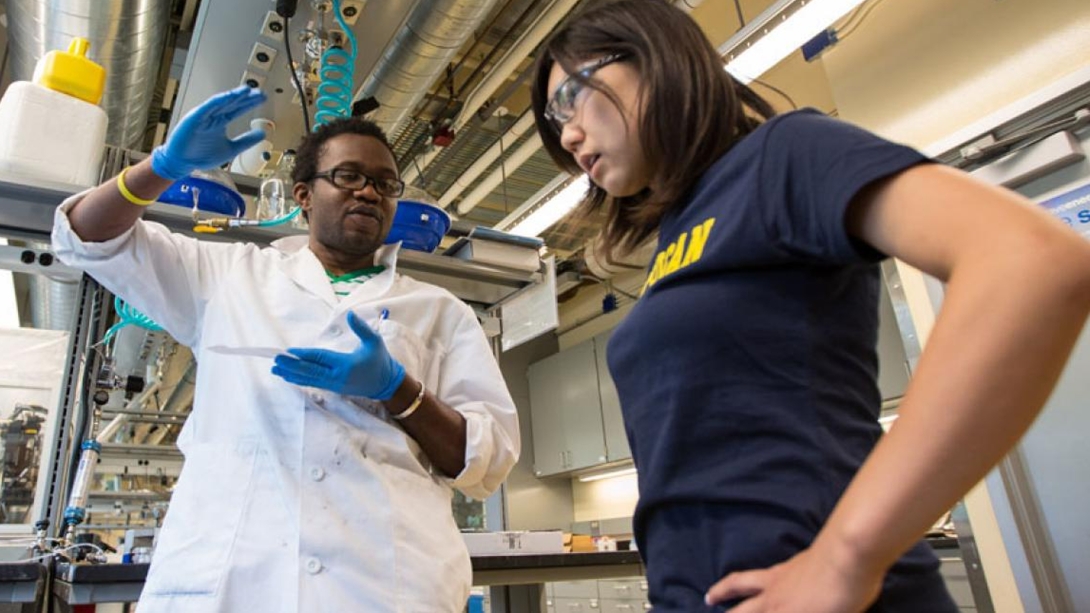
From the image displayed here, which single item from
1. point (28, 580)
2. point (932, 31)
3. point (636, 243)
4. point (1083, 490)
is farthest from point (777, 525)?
point (932, 31)

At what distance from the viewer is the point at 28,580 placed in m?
1.03

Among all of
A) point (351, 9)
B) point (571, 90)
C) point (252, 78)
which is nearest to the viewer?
point (571, 90)

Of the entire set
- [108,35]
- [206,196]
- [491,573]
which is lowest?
[491,573]

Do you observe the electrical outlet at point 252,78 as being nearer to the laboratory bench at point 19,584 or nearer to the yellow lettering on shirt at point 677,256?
the laboratory bench at point 19,584

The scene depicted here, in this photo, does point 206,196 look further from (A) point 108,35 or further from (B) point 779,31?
(B) point 779,31

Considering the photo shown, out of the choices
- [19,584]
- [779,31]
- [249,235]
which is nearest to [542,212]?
[779,31]

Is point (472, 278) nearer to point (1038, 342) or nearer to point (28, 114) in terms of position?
point (28, 114)

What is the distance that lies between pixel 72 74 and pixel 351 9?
0.80 m

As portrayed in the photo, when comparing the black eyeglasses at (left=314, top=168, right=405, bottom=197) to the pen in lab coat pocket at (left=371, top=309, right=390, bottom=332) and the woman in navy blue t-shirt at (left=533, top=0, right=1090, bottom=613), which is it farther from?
the woman in navy blue t-shirt at (left=533, top=0, right=1090, bottom=613)

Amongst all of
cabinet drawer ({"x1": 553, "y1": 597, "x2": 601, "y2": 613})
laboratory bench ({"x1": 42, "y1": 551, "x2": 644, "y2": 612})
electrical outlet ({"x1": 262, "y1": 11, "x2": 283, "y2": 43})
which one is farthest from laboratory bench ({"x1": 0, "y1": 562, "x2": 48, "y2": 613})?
cabinet drawer ({"x1": 553, "y1": 597, "x2": 601, "y2": 613})

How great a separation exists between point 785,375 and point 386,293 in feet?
2.73

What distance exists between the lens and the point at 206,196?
1476mm

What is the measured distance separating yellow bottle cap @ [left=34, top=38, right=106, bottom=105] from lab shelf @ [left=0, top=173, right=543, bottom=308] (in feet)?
0.86

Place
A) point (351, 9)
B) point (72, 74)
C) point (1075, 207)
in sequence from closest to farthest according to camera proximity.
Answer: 1. point (72, 74)
2. point (1075, 207)
3. point (351, 9)
